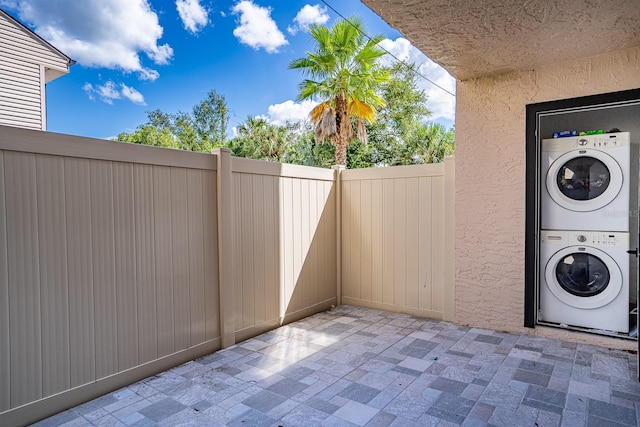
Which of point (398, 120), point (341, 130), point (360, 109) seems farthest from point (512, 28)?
point (398, 120)

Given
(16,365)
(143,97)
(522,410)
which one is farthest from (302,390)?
(143,97)

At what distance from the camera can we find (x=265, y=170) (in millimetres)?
3668

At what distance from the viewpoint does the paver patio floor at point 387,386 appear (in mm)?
2139

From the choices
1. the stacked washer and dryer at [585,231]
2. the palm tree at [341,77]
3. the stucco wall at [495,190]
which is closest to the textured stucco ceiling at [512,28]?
the stucco wall at [495,190]

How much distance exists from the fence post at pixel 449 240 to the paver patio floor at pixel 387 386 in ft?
1.38

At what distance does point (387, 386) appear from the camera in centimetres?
252

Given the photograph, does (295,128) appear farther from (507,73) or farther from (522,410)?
(522,410)

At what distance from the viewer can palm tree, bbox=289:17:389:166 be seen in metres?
7.78

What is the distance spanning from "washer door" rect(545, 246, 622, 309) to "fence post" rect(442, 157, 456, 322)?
846 millimetres

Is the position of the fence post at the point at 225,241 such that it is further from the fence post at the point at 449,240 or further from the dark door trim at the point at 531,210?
the dark door trim at the point at 531,210

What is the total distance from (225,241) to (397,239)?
1.96m

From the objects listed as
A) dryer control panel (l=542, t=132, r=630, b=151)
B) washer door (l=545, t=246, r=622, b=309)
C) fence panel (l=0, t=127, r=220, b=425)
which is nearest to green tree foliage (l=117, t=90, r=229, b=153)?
fence panel (l=0, t=127, r=220, b=425)

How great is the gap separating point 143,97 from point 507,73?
709 inches

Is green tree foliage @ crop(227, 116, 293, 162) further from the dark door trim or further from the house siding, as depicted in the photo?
the dark door trim
